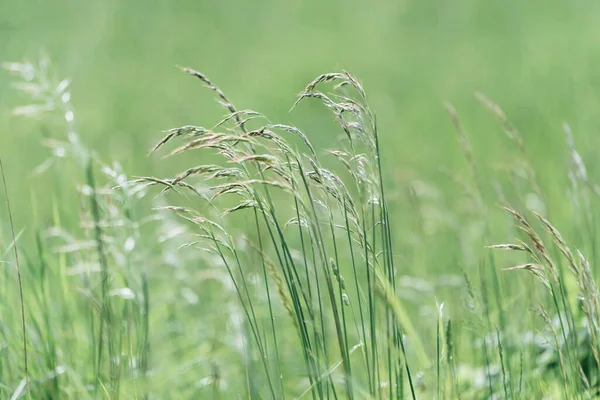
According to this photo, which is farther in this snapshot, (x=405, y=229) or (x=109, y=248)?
(x=405, y=229)

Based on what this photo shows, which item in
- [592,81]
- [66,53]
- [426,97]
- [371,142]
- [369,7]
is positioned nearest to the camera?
[371,142]

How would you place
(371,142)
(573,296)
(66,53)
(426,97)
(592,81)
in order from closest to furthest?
(371,142)
(573,296)
(592,81)
(426,97)
(66,53)

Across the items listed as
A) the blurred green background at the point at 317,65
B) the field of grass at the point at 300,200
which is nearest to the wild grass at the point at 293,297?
the field of grass at the point at 300,200

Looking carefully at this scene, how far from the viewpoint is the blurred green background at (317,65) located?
20.3 feet

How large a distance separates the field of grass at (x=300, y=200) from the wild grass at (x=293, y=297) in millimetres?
14

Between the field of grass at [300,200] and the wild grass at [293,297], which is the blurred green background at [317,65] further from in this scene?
the wild grass at [293,297]

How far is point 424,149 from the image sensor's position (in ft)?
20.3

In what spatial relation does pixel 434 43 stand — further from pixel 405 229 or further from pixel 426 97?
pixel 405 229

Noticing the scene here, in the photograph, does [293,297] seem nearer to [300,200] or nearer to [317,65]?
[300,200]

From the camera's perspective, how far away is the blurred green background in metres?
6.18

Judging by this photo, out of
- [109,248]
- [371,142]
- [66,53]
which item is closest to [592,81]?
[109,248]

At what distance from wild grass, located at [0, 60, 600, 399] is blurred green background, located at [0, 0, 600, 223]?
1.85 meters

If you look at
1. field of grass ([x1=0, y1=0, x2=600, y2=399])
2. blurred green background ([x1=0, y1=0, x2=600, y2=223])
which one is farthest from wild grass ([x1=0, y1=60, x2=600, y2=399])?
blurred green background ([x1=0, y1=0, x2=600, y2=223])

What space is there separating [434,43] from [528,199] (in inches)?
182
